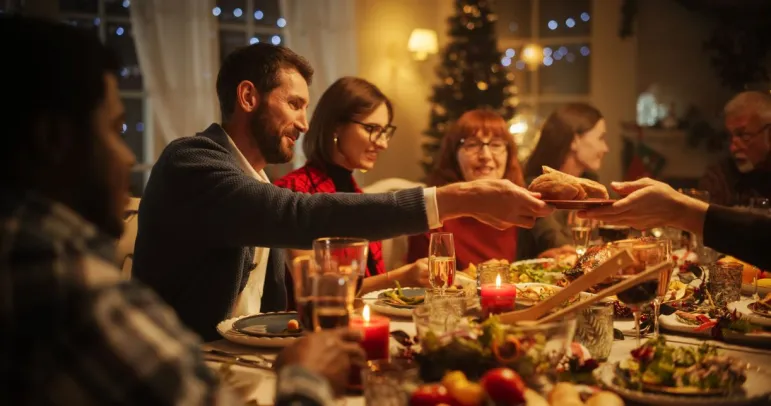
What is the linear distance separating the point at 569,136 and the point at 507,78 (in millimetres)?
Answer: 1907

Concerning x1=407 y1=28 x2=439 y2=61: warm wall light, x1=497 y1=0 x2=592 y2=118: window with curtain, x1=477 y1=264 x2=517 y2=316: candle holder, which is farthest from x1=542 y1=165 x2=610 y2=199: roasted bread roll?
x1=497 y1=0 x2=592 y2=118: window with curtain

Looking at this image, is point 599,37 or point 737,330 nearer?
point 737,330

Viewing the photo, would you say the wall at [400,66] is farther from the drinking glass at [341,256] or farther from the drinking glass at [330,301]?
the drinking glass at [330,301]

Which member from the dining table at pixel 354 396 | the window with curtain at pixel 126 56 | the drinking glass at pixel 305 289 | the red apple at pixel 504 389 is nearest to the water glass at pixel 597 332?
the dining table at pixel 354 396

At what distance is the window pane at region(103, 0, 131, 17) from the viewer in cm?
552

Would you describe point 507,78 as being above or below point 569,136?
above

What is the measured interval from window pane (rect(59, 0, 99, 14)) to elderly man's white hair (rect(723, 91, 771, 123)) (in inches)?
170

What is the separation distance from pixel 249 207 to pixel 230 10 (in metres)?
4.41

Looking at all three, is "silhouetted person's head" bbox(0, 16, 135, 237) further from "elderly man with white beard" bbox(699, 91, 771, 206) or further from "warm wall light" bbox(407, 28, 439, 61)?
"warm wall light" bbox(407, 28, 439, 61)

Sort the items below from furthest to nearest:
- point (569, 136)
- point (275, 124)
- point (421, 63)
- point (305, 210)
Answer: point (421, 63), point (569, 136), point (275, 124), point (305, 210)

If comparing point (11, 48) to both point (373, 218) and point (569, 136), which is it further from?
point (569, 136)

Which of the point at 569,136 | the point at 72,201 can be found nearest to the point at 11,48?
the point at 72,201

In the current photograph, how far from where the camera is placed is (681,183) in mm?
7148

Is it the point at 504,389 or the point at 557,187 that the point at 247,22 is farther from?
the point at 504,389
